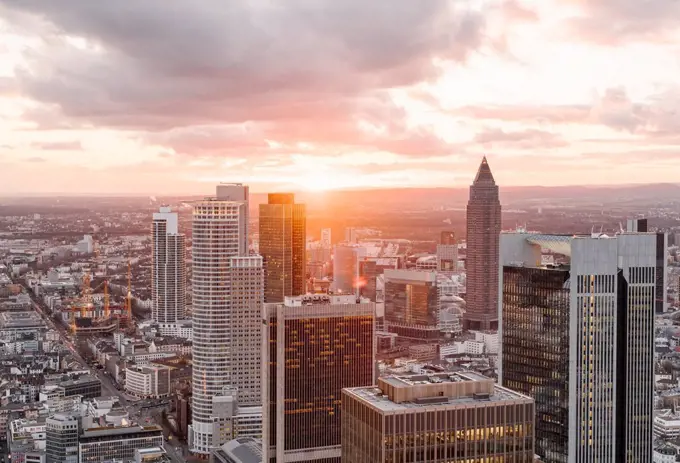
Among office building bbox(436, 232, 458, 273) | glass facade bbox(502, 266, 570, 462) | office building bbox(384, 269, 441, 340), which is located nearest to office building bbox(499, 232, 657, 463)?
glass facade bbox(502, 266, 570, 462)

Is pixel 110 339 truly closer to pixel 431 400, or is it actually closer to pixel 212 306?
pixel 212 306

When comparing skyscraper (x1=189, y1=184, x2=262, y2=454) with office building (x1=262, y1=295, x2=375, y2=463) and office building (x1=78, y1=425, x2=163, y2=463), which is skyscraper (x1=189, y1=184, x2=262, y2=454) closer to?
office building (x1=78, y1=425, x2=163, y2=463)

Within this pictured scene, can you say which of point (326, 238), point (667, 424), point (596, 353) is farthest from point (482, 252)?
point (596, 353)

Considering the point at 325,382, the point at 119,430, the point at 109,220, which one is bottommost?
the point at 119,430

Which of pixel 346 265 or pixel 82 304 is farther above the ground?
pixel 346 265

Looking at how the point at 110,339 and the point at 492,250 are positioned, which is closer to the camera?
the point at 110,339

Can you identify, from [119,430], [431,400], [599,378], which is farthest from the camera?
[119,430]

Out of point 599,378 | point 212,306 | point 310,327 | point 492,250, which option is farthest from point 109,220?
point 599,378

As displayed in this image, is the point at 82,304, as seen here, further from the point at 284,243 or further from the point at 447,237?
the point at 447,237
